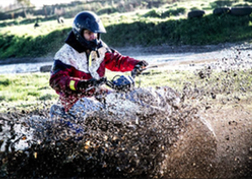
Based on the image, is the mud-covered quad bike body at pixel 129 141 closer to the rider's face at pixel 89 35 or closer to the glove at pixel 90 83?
the glove at pixel 90 83

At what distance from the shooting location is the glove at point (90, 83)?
3.90 m

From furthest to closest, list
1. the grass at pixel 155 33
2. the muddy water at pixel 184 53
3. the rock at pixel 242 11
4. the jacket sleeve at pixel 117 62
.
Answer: the rock at pixel 242 11 < the grass at pixel 155 33 < the muddy water at pixel 184 53 < the jacket sleeve at pixel 117 62

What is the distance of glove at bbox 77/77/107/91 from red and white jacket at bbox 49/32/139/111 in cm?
8

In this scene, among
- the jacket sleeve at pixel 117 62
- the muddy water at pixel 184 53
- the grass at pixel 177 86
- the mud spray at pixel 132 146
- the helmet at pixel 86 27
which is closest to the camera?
the mud spray at pixel 132 146

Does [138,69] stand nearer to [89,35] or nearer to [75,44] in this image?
[89,35]

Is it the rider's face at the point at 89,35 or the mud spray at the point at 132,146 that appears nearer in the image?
the mud spray at the point at 132,146

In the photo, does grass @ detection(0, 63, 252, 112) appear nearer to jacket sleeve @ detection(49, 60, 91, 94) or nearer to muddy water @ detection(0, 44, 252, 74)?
jacket sleeve @ detection(49, 60, 91, 94)

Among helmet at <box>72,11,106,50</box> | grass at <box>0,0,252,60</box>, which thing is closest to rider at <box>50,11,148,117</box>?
helmet at <box>72,11,106,50</box>

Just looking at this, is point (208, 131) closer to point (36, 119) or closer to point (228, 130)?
point (228, 130)

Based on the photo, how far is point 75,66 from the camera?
15.2ft

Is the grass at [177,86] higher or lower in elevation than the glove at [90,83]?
lower

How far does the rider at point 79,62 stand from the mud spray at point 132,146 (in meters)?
0.31

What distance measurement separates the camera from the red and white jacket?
4.27 meters

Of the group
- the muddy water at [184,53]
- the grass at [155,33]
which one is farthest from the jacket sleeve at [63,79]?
the grass at [155,33]
